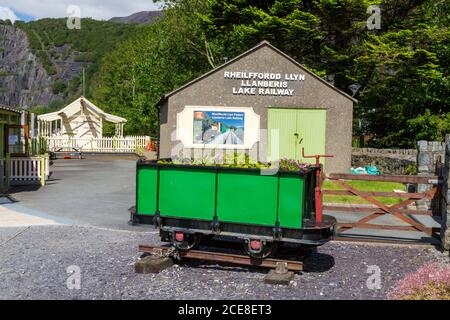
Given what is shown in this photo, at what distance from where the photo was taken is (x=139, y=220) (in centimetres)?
856

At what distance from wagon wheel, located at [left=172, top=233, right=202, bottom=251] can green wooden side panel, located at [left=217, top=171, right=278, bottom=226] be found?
695 mm

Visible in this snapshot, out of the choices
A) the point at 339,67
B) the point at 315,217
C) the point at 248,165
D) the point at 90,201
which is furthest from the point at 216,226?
the point at 339,67

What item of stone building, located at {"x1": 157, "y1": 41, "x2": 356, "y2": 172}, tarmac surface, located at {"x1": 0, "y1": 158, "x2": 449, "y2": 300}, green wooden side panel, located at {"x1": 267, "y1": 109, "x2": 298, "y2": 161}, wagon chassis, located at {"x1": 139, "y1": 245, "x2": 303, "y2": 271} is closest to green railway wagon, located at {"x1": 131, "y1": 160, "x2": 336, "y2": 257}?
wagon chassis, located at {"x1": 139, "y1": 245, "x2": 303, "y2": 271}

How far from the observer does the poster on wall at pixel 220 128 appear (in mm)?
21562

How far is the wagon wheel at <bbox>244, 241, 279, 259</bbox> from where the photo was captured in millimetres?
7934

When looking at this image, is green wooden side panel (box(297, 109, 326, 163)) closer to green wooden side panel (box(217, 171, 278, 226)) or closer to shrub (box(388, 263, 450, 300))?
shrub (box(388, 263, 450, 300))

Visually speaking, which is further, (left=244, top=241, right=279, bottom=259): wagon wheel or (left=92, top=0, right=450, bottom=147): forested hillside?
(left=92, top=0, right=450, bottom=147): forested hillside

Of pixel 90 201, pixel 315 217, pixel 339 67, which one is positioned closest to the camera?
pixel 315 217

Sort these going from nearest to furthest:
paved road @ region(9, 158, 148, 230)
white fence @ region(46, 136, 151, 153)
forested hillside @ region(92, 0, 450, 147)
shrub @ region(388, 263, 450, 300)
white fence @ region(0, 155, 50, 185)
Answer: shrub @ region(388, 263, 450, 300) → paved road @ region(9, 158, 148, 230) → white fence @ region(0, 155, 50, 185) → forested hillside @ region(92, 0, 450, 147) → white fence @ region(46, 136, 151, 153)

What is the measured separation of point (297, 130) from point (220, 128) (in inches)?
131

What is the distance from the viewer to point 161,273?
313 inches

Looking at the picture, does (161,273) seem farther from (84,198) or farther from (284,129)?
(284,129)

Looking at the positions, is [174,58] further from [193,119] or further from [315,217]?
[315,217]
